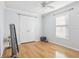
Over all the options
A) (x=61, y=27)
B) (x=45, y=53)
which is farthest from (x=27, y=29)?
(x=45, y=53)

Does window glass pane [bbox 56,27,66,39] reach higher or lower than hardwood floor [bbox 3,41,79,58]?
higher

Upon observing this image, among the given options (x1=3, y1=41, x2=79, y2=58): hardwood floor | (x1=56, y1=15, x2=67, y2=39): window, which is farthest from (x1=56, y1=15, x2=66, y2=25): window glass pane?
(x1=3, y1=41, x2=79, y2=58): hardwood floor

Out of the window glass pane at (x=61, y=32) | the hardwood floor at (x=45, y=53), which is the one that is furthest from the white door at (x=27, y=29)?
the window glass pane at (x=61, y=32)

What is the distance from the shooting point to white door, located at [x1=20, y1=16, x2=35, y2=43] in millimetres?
5680

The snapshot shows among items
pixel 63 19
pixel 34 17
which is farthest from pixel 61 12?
pixel 34 17

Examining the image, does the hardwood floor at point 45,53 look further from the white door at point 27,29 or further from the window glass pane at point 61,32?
the white door at point 27,29

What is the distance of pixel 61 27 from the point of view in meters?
5.09

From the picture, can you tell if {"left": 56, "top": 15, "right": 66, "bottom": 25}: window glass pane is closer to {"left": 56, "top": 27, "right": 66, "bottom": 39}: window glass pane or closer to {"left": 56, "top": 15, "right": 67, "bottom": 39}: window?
{"left": 56, "top": 15, "right": 67, "bottom": 39}: window

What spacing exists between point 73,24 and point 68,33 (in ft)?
2.02

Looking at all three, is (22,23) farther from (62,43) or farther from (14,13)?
(62,43)

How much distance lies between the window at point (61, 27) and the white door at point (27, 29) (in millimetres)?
2002

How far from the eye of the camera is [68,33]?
446 centimetres

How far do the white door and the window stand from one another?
200 centimetres

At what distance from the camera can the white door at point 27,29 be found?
5.68 m
